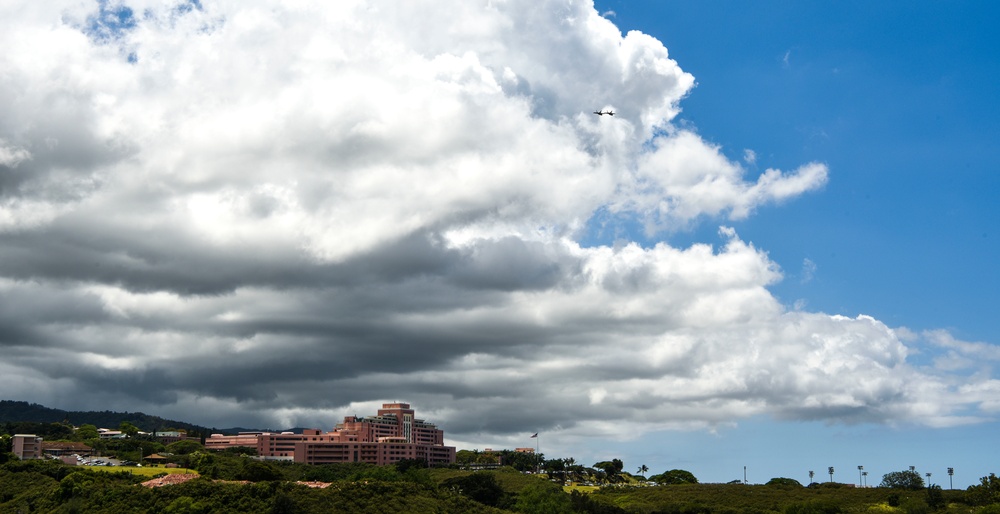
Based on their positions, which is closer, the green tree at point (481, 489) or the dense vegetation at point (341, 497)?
the dense vegetation at point (341, 497)

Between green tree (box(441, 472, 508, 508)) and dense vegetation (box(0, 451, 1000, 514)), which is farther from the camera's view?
green tree (box(441, 472, 508, 508))

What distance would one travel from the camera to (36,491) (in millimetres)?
123375

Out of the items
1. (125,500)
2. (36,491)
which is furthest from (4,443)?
(125,500)

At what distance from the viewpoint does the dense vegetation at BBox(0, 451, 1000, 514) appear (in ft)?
307

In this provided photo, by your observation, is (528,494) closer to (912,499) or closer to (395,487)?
(395,487)

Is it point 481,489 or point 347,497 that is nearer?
point 347,497

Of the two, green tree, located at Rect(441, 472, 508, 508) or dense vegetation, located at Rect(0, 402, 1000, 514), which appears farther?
green tree, located at Rect(441, 472, 508, 508)

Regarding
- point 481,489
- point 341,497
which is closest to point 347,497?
point 341,497

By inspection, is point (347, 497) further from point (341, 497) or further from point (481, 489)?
point (481, 489)

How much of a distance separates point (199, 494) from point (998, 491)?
420 feet

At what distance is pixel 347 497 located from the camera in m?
95.8

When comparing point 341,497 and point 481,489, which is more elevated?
point 341,497

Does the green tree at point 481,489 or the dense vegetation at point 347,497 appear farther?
the green tree at point 481,489

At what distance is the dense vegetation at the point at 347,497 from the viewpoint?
93438mm
